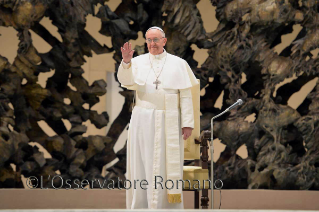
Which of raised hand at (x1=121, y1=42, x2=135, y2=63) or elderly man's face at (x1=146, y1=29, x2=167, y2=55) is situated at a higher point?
elderly man's face at (x1=146, y1=29, x2=167, y2=55)

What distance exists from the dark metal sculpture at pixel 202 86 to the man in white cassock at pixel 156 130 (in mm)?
2961

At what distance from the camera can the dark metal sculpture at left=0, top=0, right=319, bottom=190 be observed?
8.54m

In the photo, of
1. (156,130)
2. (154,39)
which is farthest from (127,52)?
(156,130)

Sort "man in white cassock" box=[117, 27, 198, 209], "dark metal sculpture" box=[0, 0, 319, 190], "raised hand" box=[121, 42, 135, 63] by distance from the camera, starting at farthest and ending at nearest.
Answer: "dark metal sculpture" box=[0, 0, 319, 190], "man in white cassock" box=[117, 27, 198, 209], "raised hand" box=[121, 42, 135, 63]

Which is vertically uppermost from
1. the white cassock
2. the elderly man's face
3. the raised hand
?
the elderly man's face

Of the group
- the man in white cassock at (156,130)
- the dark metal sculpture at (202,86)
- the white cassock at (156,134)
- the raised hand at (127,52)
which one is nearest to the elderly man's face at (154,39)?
the man in white cassock at (156,130)

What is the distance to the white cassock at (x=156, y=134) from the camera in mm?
5578

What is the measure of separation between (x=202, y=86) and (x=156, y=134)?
129 inches

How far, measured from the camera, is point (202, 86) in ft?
29.0

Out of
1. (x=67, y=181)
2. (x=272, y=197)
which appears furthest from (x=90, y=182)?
(x=272, y=197)

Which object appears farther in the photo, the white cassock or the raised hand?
the white cassock

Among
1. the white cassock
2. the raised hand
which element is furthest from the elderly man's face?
the raised hand

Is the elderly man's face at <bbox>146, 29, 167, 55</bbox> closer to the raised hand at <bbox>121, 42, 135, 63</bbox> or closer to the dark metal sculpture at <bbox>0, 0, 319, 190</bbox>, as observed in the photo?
the raised hand at <bbox>121, 42, 135, 63</bbox>

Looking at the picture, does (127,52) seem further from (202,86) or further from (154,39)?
(202,86)
